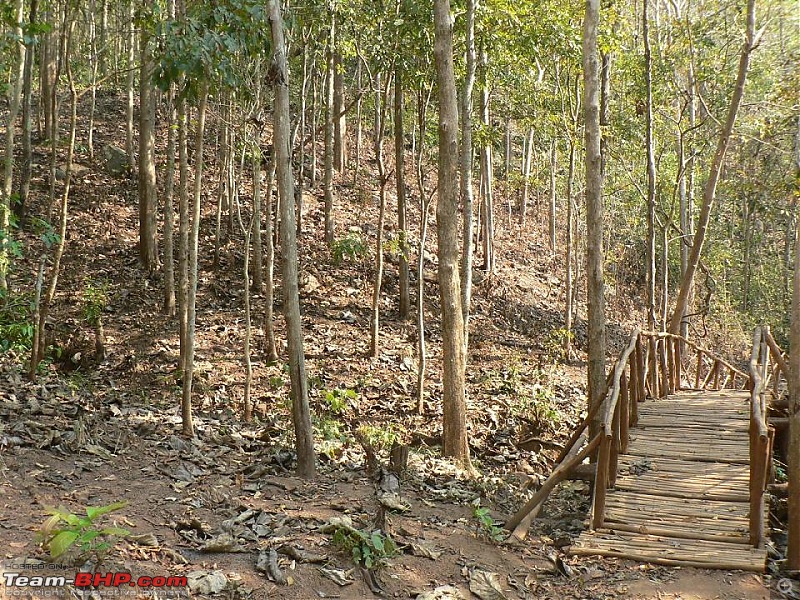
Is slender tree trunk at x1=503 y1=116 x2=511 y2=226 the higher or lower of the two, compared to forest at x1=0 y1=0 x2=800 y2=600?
higher

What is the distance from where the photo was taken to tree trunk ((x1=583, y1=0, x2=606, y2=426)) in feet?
28.7

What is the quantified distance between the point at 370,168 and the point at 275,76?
16977mm

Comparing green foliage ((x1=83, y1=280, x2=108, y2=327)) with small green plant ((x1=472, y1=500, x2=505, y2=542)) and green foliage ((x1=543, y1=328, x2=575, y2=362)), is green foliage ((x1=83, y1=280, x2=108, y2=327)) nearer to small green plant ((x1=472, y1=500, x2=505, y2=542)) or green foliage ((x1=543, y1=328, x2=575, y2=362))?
small green plant ((x1=472, y1=500, x2=505, y2=542))

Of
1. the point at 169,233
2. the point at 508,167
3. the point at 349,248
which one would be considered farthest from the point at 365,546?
the point at 508,167

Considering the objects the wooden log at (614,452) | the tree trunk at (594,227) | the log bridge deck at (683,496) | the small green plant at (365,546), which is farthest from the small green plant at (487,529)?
the tree trunk at (594,227)

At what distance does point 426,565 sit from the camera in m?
5.42

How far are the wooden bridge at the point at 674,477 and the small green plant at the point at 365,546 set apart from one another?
1662mm

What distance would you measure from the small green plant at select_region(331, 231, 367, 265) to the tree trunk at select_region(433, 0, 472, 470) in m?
6.74

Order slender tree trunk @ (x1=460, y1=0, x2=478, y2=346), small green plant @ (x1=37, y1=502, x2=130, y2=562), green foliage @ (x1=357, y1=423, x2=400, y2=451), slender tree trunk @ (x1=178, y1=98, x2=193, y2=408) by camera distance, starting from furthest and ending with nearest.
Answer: slender tree trunk @ (x1=460, y1=0, x2=478, y2=346) → green foliage @ (x1=357, y1=423, x2=400, y2=451) → slender tree trunk @ (x1=178, y1=98, x2=193, y2=408) → small green plant @ (x1=37, y1=502, x2=130, y2=562)

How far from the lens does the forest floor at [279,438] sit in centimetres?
500

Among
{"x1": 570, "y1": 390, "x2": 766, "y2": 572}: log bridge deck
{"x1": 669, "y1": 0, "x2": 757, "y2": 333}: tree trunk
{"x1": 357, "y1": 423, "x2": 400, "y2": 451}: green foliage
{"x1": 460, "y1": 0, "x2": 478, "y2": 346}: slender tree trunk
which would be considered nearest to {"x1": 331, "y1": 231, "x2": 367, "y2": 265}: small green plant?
{"x1": 460, "y1": 0, "x2": 478, "y2": 346}: slender tree trunk

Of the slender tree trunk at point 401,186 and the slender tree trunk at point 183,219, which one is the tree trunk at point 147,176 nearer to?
the slender tree trunk at point 183,219

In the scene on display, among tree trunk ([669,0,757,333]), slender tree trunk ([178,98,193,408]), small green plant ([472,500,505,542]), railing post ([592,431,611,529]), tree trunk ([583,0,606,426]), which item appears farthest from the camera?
tree trunk ([669,0,757,333])

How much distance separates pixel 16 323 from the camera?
898 cm
